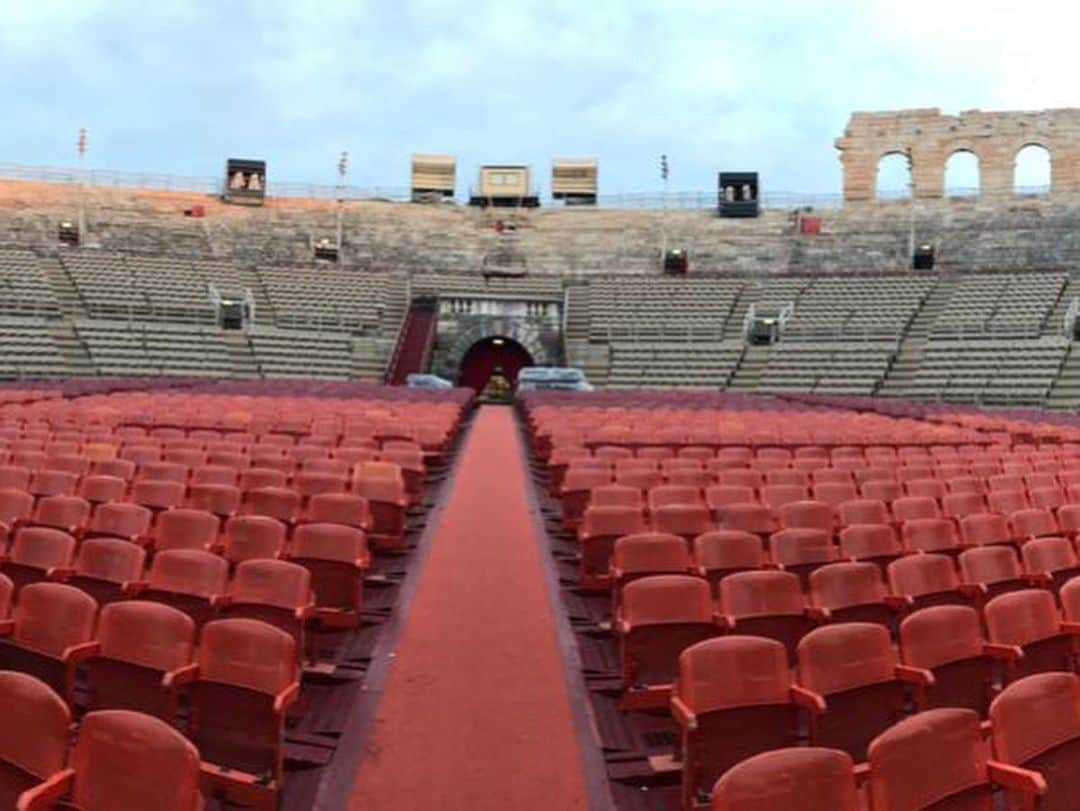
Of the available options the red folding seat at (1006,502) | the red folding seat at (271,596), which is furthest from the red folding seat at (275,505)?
the red folding seat at (1006,502)

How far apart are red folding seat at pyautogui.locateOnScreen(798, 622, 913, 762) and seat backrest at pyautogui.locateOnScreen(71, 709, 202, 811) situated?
101 inches

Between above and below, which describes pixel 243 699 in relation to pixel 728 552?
below

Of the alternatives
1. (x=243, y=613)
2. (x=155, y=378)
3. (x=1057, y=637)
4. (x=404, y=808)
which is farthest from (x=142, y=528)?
(x=155, y=378)

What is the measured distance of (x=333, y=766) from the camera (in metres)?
4.23

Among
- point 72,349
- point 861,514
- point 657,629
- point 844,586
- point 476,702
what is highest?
point 72,349

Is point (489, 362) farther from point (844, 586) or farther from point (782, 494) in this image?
point (844, 586)

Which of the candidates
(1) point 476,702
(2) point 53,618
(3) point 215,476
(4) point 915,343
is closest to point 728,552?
(1) point 476,702

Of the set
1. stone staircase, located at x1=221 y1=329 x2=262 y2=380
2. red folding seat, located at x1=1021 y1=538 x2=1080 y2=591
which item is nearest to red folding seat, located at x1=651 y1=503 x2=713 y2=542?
red folding seat, located at x1=1021 y1=538 x2=1080 y2=591

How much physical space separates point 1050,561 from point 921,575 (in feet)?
4.60

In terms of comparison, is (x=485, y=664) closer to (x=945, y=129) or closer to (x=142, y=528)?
(x=142, y=528)

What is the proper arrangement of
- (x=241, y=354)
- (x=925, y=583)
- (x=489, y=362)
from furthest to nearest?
(x=489, y=362) → (x=241, y=354) → (x=925, y=583)

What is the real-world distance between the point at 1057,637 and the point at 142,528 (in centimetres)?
Answer: 613

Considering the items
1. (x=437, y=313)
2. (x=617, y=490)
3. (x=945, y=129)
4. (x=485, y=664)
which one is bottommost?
(x=485, y=664)

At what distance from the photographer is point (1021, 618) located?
16.6ft
